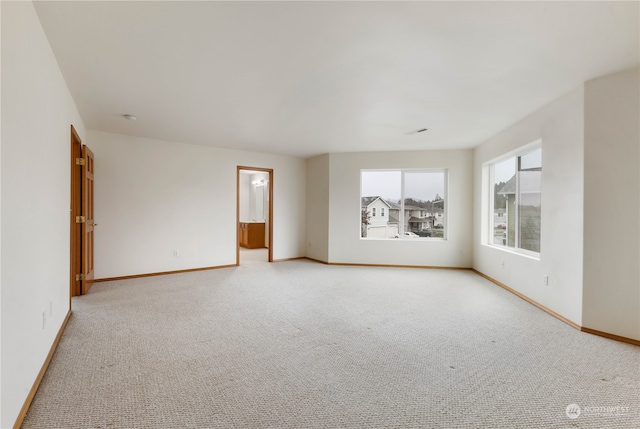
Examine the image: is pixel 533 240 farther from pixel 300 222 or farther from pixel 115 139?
pixel 115 139

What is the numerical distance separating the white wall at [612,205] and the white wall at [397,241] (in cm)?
285

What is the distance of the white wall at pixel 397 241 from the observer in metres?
5.71

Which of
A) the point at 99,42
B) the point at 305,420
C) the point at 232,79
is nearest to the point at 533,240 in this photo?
the point at 305,420

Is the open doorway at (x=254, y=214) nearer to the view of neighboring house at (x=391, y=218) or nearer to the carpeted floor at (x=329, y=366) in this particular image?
the view of neighboring house at (x=391, y=218)

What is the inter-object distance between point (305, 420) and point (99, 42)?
9.57 ft

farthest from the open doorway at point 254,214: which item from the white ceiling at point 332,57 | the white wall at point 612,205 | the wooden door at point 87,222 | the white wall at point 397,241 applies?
the white wall at point 612,205

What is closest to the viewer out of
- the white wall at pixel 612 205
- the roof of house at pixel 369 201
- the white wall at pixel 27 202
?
the white wall at pixel 27 202

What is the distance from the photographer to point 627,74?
2639 mm

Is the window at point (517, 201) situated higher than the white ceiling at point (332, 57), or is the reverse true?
the white ceiling at point (332, 57)

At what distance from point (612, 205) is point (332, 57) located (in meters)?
2.87

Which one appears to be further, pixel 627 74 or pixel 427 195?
pixel 427 195

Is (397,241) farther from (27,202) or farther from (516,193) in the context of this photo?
(27,202)

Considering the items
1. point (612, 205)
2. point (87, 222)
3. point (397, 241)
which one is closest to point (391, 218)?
point (397, 241)

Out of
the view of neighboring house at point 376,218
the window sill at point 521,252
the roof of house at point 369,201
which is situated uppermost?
the roof of house at point 369,201
